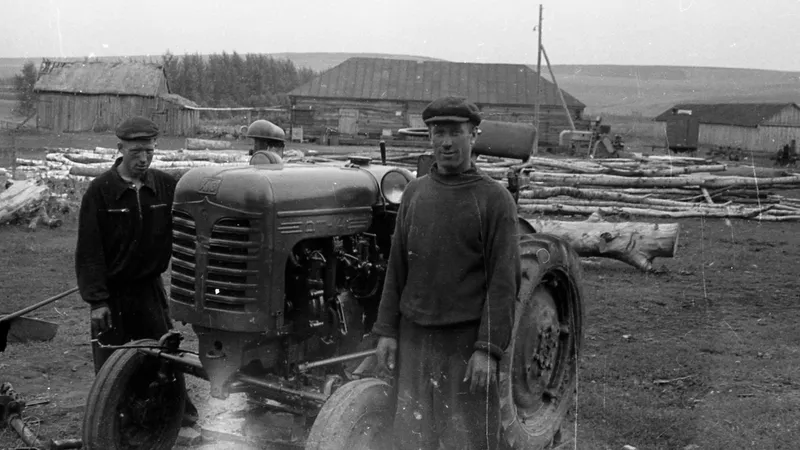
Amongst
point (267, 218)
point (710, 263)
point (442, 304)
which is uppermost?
point (267, 218)

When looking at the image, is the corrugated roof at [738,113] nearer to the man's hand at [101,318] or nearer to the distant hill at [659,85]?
Result: the distant hill at [659,85]

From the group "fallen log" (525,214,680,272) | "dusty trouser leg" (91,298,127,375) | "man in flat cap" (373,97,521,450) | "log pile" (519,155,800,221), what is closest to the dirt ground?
"fallen log" (525,214,680,272)

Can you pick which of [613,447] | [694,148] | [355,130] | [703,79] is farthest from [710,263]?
[703,79]

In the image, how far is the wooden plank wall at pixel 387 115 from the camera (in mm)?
39156

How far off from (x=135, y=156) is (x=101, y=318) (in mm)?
969

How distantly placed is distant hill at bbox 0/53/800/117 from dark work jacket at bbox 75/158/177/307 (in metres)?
74.9

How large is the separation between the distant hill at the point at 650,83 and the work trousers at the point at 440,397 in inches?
2978

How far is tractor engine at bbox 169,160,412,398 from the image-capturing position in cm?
399

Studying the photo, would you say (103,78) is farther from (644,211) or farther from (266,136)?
(266,136)

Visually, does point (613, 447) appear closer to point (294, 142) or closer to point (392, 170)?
point (392, 170)

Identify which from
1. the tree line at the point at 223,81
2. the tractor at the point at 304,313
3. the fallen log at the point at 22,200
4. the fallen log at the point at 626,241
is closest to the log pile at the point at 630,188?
the fallen log at the point at 22,200

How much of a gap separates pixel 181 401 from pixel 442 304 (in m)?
2.03

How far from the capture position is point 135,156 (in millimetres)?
4770

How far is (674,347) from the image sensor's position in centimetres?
702
